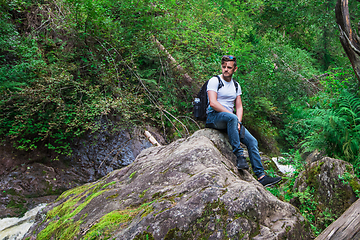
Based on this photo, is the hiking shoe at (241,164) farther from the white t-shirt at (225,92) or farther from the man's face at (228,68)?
the man's face at (228,68)

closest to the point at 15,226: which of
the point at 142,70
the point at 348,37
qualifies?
the point at 142,70

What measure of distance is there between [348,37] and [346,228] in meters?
4.38

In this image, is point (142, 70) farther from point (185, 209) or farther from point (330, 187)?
point (185, 209)

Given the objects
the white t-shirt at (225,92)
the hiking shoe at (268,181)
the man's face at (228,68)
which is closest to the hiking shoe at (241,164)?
the hiking shoe at (268,181)

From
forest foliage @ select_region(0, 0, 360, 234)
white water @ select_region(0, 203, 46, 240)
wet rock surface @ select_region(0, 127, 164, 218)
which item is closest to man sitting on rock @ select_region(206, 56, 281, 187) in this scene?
forest foliage @ select_region(0, 0, 360, 234)

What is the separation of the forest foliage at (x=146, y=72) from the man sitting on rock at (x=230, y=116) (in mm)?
2282

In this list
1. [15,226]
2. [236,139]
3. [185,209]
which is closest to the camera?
[185,209]

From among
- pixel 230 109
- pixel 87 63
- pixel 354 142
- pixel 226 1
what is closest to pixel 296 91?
pixel 226 1

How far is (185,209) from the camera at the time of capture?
6.94 ft

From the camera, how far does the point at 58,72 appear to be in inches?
243

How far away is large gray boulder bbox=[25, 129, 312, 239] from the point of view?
6.70 feet

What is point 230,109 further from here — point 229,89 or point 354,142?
point 354,142

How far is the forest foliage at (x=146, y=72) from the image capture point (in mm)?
5730

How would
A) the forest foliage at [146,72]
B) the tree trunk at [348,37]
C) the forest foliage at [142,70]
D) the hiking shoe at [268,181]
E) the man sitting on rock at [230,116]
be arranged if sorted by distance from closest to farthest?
the hiking shoe at [268,181], the man sitting on rock at [230,116], the tree trunk at [348,37], the forest foliage at [146,72], the forest foliage at [142,70]
